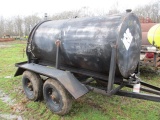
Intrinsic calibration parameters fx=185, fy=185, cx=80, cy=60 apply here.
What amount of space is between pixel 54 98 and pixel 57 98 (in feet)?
0.30

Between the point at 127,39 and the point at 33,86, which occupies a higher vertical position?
the point at 127,39

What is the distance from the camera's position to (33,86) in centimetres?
462

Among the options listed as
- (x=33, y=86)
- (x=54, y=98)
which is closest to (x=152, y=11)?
(x=33, y=86)

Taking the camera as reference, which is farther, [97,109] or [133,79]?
[97,109]

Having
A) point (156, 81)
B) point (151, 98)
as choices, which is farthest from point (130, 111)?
point (156, 81)

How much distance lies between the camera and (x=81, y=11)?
2462 cm

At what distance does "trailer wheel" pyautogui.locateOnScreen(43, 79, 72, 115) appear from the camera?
3.84m

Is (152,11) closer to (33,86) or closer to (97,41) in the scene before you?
(33,86)

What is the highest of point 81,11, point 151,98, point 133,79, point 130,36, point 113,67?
point 81,11

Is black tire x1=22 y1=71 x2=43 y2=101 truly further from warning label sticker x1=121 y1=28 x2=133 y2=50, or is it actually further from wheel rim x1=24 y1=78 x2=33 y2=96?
warning label sticker x1=121 y1=28 x2=133 y2=50

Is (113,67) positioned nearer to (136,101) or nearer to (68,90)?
(68,90)

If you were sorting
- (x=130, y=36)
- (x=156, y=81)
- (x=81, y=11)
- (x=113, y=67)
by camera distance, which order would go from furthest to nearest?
1. (x=81, y=11)
2. (x=156, y=81)
3. (x=130, y=36)
4. (x=113, y=67)

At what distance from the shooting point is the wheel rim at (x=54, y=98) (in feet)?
13.1

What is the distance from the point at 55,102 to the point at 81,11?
71.4 ft
